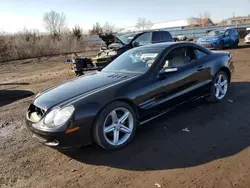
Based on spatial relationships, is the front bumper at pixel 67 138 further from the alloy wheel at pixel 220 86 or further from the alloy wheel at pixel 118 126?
the alloy wheel at pixel 220 86

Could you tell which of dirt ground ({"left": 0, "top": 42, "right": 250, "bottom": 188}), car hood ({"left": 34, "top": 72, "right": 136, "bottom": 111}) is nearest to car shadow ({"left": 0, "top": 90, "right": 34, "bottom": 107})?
dirt ground ({"left": 0, "top": 42, "right": 250, "bottom": 188})

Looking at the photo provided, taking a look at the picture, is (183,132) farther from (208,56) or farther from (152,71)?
(208,56)

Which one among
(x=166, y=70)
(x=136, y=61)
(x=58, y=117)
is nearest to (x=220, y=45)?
(x=136, y=61)

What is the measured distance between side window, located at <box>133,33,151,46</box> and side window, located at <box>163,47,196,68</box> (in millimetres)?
6666

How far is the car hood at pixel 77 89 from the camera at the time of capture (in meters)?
3.44

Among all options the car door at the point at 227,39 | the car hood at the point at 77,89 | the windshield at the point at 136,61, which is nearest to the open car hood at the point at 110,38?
the windshield at the point at 136,61

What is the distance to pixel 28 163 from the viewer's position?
336 centimetres

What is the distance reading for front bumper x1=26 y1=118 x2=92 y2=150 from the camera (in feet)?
10.1

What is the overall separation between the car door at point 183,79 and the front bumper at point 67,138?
138 cm

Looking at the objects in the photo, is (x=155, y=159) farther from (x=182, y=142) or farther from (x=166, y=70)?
(x=166, y=70)

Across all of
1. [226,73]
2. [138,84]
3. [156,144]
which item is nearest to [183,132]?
[156,144]

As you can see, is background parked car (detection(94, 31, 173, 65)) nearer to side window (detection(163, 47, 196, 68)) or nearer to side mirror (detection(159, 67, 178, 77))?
side window (detection(163, 47, 196, 68))

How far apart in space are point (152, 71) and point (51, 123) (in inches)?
74.9

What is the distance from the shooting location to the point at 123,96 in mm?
3539
